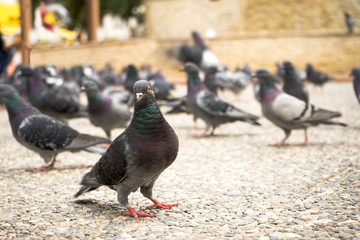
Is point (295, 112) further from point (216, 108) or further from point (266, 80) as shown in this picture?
point (216, 108)

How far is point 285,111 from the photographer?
592 centimetres

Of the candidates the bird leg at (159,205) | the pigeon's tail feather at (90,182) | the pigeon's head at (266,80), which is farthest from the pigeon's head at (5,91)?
the pigeon's head at (266,80)

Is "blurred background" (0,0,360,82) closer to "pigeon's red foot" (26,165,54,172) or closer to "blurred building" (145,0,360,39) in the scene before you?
"blurred building" (145,0,360,39)

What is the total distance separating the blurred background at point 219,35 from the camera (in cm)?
1902

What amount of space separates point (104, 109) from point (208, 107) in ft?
5.45

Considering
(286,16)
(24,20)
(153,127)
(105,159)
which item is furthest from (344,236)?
(286,16)

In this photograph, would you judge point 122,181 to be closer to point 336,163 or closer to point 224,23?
point 336,163

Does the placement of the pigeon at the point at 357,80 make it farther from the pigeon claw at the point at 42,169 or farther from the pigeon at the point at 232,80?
the pigeon claw at the point at 42,169

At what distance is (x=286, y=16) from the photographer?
918 inches

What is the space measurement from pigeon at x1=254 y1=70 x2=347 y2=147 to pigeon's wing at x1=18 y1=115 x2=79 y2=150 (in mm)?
2607

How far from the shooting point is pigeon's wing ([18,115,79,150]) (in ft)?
15.6

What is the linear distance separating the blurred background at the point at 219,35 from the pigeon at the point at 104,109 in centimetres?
945

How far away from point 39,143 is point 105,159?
1.73 metres

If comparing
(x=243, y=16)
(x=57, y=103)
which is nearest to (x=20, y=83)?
(x=57, y=103)
